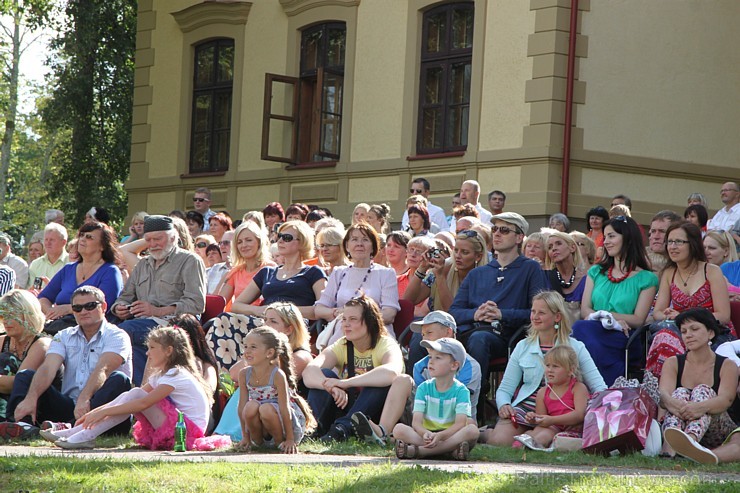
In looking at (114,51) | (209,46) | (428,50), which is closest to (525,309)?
(428,50)

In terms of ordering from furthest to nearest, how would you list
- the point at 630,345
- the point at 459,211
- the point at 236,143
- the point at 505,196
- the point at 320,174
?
1. the point at 236,143
2. the point at 320,174
3. the point at 505,196
4. the point at 459,211
5. the point at 630,345

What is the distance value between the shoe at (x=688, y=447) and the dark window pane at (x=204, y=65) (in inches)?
628

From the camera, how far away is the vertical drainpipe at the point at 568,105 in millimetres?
17578

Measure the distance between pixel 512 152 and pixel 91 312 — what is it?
337 inches

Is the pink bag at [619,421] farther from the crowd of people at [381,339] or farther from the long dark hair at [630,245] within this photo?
the long dark hair at [630,245]

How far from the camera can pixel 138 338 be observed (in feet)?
37.6

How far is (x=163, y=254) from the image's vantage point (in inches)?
468

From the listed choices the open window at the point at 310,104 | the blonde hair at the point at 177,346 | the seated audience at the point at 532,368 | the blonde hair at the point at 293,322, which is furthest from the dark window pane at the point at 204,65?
the seated audience at the point at 532,368

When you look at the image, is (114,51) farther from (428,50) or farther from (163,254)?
(163,254)

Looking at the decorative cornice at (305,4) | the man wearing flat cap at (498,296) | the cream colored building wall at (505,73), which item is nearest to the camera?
the man wearing flat cap at (498,296)

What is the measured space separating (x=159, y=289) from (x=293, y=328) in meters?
1.72

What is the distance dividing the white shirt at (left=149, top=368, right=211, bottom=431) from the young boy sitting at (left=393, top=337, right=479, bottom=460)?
1655 millimetres

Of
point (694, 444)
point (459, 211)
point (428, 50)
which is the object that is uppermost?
point (428, 50)

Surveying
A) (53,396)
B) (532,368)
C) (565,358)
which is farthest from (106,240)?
(565,358)
